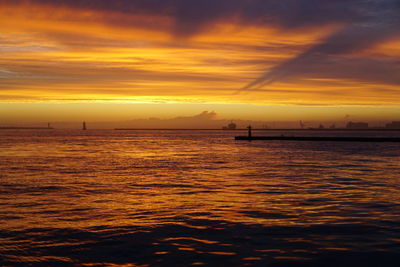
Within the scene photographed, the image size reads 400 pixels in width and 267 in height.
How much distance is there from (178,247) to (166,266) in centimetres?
155

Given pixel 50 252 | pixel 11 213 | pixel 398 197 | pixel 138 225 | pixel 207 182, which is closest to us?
pixel 50 252

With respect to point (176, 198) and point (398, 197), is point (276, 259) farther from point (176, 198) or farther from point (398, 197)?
point (398, 197)

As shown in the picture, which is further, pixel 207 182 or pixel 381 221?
pixel 207 182

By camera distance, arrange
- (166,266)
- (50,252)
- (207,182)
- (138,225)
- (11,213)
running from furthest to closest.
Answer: (207,182), (11,213), (138,225), (50,252), (166,266)

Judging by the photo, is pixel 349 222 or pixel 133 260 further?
pixel 349 222

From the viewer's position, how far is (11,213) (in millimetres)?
15688

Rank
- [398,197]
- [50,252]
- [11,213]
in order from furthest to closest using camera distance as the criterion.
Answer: [398,197], [11,213], [50,252]

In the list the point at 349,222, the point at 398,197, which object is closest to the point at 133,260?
the point at 349,222

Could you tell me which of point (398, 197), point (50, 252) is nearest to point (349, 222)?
point (398, 197)

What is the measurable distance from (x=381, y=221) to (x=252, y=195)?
7.10 meters

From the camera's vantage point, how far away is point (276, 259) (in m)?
10.0

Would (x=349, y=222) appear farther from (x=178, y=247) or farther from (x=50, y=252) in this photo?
(x=50, y=252)

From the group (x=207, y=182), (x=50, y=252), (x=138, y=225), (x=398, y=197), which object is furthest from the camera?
(x=207, y=182)

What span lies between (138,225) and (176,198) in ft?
19.1
